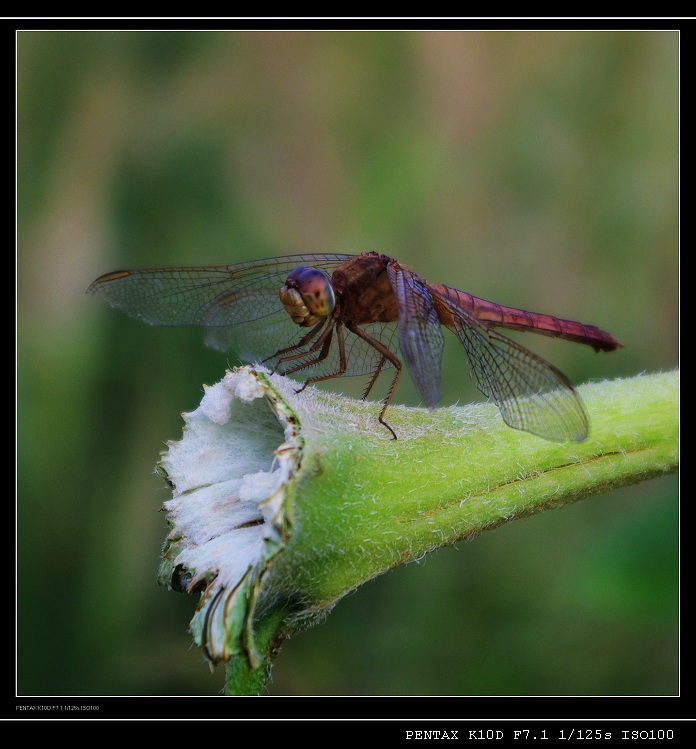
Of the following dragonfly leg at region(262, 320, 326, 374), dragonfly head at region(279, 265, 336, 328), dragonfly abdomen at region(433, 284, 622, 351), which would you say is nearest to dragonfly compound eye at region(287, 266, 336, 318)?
dragonfly head at region(279, 265, 336, 328)

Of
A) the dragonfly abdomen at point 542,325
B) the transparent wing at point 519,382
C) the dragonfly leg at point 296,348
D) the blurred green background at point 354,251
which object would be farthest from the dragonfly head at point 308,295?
the blurred green background at point 354,251

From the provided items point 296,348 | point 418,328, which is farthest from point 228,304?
point 418,328

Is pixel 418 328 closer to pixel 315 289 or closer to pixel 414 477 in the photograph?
pixel 315 289

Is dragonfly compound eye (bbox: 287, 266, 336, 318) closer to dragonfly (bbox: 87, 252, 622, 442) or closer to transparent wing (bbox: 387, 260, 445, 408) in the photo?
dragonfly (bbox: 87, 252, 622, 442)

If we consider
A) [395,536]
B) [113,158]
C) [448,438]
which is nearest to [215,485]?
[395,536]

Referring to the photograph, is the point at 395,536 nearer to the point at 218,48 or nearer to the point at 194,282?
the point at 194,282
